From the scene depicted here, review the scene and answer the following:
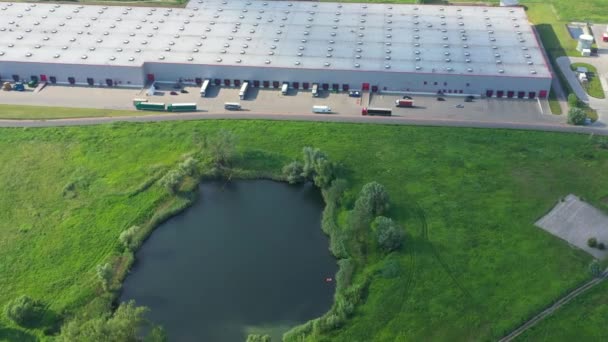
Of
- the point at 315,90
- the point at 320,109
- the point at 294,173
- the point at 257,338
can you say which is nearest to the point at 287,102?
the point at 315,90

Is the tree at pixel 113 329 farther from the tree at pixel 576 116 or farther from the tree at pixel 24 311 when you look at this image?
the tree at pixel 576 116

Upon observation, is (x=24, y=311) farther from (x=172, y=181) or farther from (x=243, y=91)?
(x=243, y=91)

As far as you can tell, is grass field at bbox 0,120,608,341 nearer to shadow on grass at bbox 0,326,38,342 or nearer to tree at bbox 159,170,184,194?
shadow on grass at bbox 0,326,38,342

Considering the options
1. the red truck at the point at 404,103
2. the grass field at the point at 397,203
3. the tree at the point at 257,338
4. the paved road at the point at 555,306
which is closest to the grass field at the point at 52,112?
the grass field at the point at 397,203

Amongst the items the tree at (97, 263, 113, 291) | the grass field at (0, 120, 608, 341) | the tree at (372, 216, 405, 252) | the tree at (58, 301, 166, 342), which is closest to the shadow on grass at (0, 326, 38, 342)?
the grass field at (0, 120, 608, 341)

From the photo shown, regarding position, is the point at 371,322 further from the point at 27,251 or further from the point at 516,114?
the point at 516,114

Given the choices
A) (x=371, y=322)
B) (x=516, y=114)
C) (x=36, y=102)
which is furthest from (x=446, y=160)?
(x=36, y=102)

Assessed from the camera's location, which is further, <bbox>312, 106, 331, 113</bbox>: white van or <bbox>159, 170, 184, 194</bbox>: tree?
<bbox>312, 106, 331, 113</bbox>: white van
